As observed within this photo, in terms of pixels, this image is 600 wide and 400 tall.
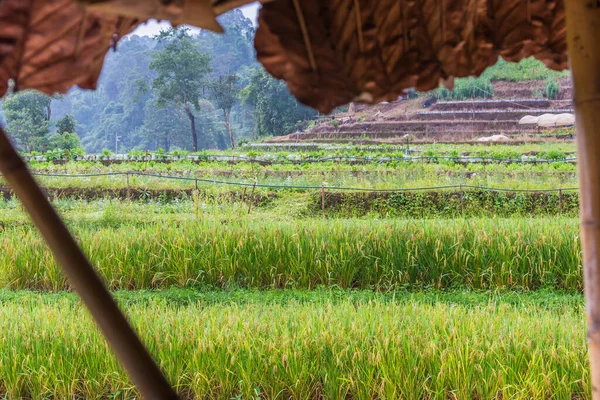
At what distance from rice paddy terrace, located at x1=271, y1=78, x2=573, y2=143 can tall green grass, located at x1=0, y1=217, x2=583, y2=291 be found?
9.91 meters

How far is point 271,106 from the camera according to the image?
15023 mm

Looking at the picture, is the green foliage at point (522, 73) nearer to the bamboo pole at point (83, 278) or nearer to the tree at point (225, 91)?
the tree at point (225, 91)

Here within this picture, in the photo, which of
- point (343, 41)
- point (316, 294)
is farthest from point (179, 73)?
point (343, 41)

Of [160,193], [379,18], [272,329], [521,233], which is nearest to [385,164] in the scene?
[160,193]

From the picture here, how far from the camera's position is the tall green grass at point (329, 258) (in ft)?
11.4

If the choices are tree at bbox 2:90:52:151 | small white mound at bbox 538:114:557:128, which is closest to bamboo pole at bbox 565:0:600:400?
tree at bbox 2:90:52:151

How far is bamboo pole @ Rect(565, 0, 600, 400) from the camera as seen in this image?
1.08 feet

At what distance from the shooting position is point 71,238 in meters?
0.29

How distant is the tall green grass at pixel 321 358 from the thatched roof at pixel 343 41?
144 cm

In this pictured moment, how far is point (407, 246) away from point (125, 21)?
331cm

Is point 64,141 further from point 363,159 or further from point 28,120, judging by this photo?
point 363,159

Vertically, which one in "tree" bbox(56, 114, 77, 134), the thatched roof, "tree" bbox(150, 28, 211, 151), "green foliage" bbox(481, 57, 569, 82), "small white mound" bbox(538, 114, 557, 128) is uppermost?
"tree" bbox(150, 28, 211, 151)

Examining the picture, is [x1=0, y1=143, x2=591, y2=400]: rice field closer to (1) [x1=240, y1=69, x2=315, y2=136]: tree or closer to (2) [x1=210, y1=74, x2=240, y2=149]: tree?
(1) [x1=240, y1=69, x2=315, y2=136]: tree

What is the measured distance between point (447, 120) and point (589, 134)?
577 inches
